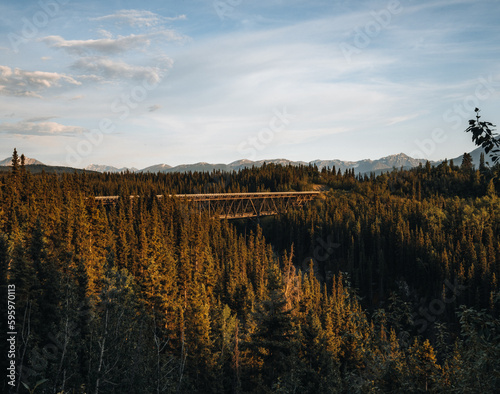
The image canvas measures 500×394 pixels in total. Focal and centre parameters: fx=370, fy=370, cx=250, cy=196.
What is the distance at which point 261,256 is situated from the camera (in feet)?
340

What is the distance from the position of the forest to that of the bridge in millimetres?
5513

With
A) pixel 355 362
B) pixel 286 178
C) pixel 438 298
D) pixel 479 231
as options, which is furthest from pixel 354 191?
pixel 355 362

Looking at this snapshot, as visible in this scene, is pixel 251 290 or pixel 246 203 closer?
pixel 251 290

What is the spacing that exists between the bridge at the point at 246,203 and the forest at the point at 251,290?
217 inches

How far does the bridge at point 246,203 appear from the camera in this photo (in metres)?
127

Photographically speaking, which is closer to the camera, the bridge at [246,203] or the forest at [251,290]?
the forest at [251,290]

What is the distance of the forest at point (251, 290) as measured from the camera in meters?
14.0

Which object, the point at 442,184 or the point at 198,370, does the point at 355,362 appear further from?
the point at 442,184

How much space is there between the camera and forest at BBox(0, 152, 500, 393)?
45.9 feet

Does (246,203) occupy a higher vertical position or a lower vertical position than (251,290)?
higher

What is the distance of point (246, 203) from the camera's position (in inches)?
6029

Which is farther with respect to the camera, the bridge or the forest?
the bridge

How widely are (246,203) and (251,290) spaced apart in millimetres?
80227

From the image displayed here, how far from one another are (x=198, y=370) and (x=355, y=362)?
2520cm
